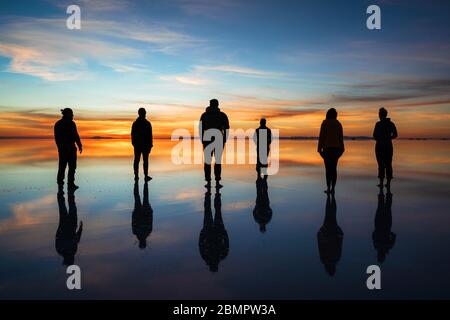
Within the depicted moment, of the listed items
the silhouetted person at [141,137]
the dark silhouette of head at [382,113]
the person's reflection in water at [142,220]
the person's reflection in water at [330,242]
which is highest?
the dark silhouette of head at [382,113]

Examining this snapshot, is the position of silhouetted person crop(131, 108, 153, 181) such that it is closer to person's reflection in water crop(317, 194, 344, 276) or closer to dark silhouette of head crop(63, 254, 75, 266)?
person's reflection in water crop(317, 194, 344, 276)

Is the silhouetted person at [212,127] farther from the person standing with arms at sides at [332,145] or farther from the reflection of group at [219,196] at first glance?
the person standing with arms at sides at [332,145]

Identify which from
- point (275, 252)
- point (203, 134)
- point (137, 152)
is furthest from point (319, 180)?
point (275, 252)

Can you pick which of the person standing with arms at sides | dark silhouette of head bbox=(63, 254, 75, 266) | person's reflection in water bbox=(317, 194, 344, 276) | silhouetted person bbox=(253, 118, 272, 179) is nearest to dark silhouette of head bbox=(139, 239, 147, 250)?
dark silhouette of head bbox=(63, 254, 75, 266)

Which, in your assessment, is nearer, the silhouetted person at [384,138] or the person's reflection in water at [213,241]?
the person's reflection in water at [213,241]

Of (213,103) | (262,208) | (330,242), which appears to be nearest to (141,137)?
(213,103)

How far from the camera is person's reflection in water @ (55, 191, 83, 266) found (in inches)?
207

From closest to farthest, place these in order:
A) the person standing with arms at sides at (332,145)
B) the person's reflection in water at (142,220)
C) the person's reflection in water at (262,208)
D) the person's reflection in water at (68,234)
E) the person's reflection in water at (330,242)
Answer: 1. the person's reflection in water at (330,242)
2. the person's reflection in water at (68,234)
3. the person's reflection in water at (142,220)
4. the person's reflection in water at (262,208)
5. the person standing with arms at sides at (332,145)

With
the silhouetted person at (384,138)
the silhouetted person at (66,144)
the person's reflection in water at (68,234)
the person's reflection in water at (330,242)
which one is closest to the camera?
the person's reflection in water at (330,242)

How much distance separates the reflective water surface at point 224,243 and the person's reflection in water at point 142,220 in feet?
0.06

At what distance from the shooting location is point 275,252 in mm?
5258

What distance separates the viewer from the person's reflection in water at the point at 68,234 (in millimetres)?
5254

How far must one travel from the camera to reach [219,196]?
9.86 meters

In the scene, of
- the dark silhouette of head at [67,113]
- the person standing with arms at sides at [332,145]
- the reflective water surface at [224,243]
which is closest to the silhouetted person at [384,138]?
the reflective water surface at [224,243]
